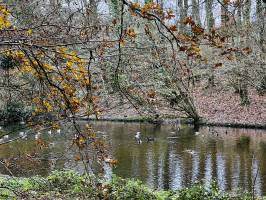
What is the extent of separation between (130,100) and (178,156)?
48.8ft

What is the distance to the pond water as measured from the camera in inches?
571

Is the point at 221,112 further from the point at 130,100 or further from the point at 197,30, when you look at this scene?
the point at 197,30

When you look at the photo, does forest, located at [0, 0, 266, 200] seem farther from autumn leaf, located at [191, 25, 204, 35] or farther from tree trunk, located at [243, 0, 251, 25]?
tree trunk, located at [243, 0, 251, 25]

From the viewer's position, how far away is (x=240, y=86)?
30844mm

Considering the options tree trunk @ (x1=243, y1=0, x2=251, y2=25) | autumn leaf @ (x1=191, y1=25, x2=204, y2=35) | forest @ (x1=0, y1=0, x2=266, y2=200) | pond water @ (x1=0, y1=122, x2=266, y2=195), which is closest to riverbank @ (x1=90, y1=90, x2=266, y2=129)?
forest @ (x1=0, y1=0, x2=266, y2=200)

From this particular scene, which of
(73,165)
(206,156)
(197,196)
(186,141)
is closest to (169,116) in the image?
(186,141)

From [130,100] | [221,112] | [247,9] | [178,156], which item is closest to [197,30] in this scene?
[130,100]

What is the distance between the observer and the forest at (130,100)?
3.93 meters

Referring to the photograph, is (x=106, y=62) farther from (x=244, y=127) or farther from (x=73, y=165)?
(x=244, y=127)

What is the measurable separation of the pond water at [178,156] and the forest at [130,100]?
5 centimetres

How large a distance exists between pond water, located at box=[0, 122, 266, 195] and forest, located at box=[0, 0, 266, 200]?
5 cm

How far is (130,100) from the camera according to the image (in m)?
3.81

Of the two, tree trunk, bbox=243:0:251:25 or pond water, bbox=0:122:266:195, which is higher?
tree trunk, bbox=243:0:251:25

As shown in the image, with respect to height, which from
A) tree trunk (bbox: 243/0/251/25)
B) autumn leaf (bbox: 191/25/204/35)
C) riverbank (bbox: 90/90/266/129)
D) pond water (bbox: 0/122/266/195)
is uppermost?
tree trunk (bbox: 243/0/251/25)
